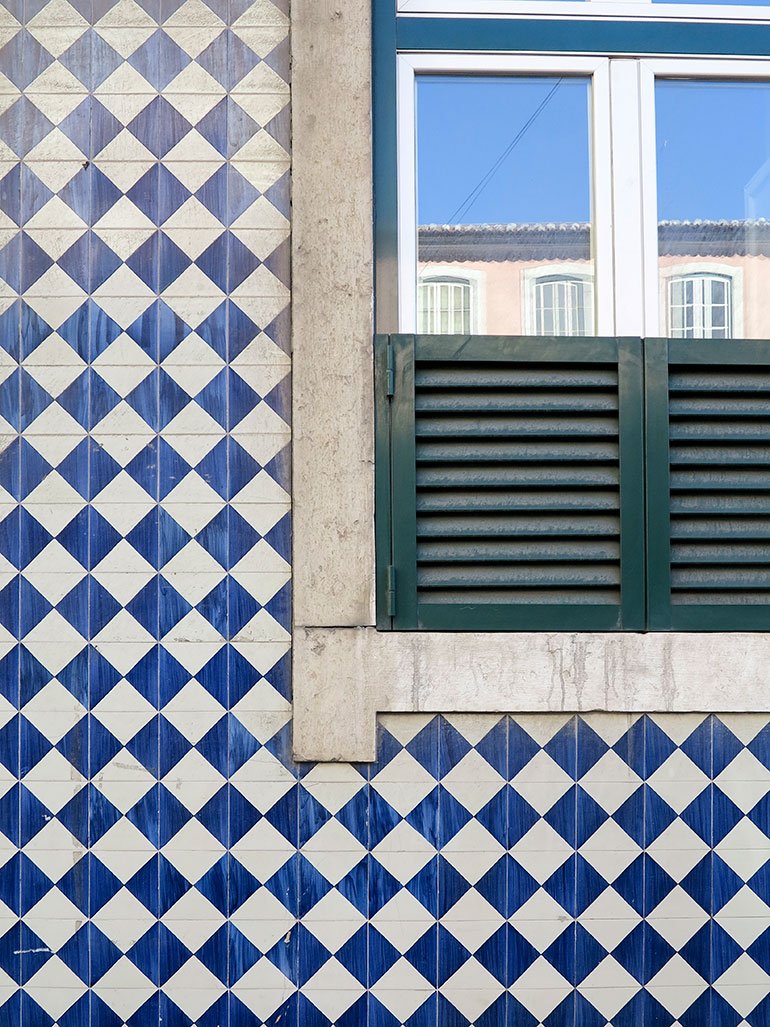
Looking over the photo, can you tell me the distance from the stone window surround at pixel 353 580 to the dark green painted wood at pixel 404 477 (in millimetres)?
84

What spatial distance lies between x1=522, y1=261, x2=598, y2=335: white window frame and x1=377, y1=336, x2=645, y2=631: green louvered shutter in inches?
5.3

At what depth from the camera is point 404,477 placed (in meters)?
3.51

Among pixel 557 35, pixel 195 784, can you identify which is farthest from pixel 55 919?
pixel 557 35

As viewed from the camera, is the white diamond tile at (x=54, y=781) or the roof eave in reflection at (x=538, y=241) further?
the roof eave in reflection at (x=538, y=241)

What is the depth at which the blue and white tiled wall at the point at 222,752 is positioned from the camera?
11.3ft

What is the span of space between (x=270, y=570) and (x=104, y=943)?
4.58ft

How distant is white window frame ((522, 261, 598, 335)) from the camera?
144 inches

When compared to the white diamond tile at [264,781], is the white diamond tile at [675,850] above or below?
below

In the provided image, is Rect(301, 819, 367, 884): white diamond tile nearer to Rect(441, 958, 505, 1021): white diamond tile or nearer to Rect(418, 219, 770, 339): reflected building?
Rect(441, 958, 505, 1021): white diamond tile

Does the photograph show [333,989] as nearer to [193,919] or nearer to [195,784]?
[193,919]

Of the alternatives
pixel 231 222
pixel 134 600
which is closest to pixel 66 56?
pixel 231 222

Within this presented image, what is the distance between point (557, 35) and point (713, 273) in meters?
1.04

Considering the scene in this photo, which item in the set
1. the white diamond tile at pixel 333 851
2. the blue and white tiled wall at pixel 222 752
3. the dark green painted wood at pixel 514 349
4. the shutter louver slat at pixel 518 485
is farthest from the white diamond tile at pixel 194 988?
the dark green painted wood at pixel 514 349

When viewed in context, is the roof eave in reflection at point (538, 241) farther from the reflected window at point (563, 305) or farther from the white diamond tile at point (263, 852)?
the white diamond tile at point (263, 852)
